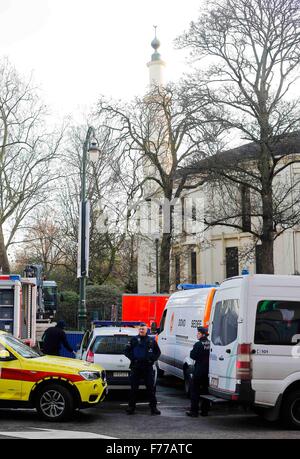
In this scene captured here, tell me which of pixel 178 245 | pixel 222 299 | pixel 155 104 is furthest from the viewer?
pixel 178 245

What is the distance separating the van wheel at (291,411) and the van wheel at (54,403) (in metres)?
3.64

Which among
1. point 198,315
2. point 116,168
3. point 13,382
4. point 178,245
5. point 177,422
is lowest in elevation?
point 177,422

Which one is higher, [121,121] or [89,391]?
[121,121]

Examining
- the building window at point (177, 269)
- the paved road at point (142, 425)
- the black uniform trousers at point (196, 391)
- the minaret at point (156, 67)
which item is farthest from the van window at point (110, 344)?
the minaret at point (156, 67)

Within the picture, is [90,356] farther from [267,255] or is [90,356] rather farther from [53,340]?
[267,255]

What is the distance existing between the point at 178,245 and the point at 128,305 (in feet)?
47.9

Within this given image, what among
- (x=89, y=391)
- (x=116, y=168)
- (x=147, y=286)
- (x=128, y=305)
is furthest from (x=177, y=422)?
(x=147, y=286)

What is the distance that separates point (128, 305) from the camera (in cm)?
2495

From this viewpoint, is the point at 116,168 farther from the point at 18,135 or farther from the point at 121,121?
the point at 18,135

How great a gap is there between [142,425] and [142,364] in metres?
1.56

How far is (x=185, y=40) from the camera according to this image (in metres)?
23.2

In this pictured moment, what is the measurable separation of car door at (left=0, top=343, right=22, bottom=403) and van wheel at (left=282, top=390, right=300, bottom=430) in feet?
14.8

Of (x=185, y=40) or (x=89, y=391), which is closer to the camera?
(x=89, y=391)
